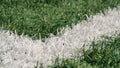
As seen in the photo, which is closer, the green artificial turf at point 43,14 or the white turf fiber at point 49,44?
the white turf fiber at point 49,44

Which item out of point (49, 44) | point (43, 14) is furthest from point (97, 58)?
point (43, 14)

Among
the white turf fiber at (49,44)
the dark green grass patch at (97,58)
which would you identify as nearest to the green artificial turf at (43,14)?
the white turf fiber at (49,44)

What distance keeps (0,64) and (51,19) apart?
10.6 feet

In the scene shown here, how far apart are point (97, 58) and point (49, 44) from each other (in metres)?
1.05

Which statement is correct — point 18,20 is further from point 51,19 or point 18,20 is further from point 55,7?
point 55,7

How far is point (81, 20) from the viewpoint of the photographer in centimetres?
1143

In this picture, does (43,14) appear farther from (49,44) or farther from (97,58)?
(97,58)

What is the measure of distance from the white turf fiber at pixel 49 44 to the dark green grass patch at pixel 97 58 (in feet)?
0.70

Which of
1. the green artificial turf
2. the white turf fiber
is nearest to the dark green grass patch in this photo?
the white turf fiber

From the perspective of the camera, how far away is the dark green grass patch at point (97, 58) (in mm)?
8242

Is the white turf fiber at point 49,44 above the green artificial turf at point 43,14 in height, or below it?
below

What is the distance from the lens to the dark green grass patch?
8.24m

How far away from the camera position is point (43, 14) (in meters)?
11.2

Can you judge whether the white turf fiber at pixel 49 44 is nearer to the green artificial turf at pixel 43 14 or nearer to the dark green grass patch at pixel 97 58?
the dark green grass patch at pixel 97 58
